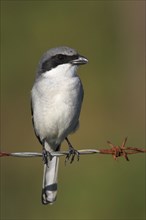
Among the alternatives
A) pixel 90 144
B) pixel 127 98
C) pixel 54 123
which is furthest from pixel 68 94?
pixel 127 98

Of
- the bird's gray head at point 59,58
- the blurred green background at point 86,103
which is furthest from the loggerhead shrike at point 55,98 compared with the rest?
the blurred green background at point 86,103

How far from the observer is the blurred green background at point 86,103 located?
9383mm

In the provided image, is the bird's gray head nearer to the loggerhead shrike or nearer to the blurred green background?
the loggerhead shrike

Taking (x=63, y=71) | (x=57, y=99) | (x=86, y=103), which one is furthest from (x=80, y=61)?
(x=86, y=103)

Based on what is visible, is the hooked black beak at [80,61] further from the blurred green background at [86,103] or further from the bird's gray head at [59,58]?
the blurred green background at [86,103]

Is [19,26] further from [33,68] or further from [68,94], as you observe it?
[68,94]

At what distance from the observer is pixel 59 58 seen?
24.6ft

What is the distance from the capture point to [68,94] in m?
7.34

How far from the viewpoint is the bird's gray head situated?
7438 mm

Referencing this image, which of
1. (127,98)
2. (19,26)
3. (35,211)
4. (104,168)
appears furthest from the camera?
(19,26)

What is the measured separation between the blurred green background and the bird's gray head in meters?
2.15

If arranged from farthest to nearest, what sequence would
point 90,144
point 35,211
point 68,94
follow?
point 90,144 → point 35,211 → point 68,94

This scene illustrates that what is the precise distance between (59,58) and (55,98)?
1.27 ft

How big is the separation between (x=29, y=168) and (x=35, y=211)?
4.10 ft
